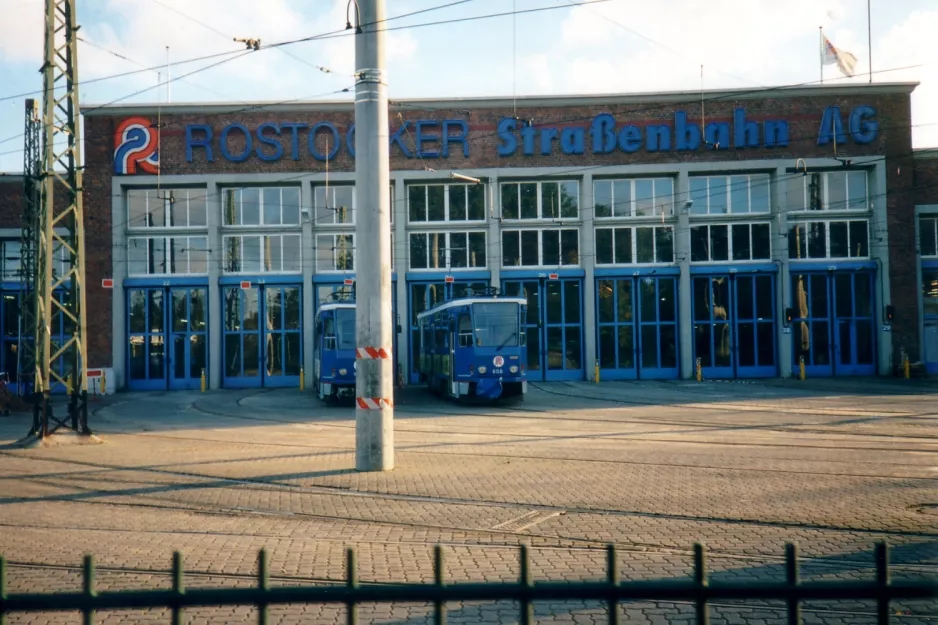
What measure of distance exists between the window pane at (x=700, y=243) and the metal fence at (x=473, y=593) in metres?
37.4

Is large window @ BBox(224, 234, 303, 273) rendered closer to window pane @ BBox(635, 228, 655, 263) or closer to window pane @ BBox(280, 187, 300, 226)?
window pane @ BBox(280, 187, 300, 226)

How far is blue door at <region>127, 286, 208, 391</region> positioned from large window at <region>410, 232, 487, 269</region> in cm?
991

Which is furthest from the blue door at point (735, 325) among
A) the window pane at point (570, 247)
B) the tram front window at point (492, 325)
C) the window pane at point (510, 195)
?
the tram front window at point (492, 325)

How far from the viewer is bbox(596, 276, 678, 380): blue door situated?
3959cm

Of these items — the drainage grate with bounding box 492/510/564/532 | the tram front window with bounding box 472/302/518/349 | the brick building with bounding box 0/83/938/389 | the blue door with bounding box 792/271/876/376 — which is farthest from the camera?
the blue door with bounding box 792/271/876/376

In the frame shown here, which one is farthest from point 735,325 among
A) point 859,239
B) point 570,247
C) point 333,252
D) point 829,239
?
point 333,252

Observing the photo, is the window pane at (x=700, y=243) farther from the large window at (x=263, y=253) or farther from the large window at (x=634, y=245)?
the large window at (x=263, y=253)

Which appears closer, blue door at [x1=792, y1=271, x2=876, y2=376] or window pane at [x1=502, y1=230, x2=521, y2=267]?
blue door at [x1=792, y1=271, x2=876, y2=376]

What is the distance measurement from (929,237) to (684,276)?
11.8 m

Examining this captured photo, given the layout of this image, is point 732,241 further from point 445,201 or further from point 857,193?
point 445,201

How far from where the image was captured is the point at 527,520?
9.65 m

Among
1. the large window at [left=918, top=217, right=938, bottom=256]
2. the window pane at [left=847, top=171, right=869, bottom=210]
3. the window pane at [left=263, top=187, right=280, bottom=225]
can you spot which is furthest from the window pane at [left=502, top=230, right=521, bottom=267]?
the large window at [left=918, top=217, right=938, bottom=256]

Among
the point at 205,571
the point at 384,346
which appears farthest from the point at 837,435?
the point at 205,571

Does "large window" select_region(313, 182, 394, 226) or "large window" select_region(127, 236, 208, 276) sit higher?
"large window" select_region(313, 182, 394, 226)
